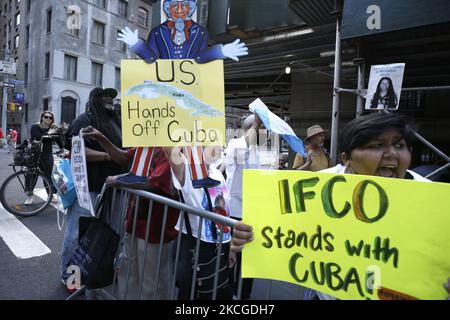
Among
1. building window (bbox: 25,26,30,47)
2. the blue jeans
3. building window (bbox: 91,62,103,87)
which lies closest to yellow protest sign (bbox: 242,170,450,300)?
the blue jeans

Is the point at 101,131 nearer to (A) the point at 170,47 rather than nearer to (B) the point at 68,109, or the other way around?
(A) the point at 170,47

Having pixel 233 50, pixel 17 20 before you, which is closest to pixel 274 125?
pixel 233 50

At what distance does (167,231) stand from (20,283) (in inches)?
76.3

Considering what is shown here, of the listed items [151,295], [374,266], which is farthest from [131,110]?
[374,266]

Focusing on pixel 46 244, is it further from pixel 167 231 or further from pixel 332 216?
pixel 332 216

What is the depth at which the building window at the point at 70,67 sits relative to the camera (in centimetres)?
2441

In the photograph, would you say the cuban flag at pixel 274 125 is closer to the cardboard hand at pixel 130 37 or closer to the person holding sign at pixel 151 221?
the person holding sign at pixel 151 221

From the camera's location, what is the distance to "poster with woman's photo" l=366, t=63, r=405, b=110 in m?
3.58

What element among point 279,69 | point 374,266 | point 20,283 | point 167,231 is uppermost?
point 279,69

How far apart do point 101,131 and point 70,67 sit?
83.0ft

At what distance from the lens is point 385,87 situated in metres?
3.71

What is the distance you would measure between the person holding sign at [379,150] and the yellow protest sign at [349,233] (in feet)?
0.25

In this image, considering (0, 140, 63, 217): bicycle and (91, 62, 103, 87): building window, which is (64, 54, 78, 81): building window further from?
(0, 140, 63, 217): bicycle

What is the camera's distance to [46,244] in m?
4.20
